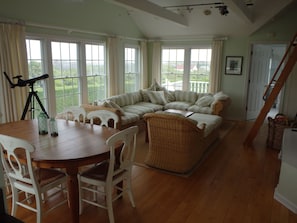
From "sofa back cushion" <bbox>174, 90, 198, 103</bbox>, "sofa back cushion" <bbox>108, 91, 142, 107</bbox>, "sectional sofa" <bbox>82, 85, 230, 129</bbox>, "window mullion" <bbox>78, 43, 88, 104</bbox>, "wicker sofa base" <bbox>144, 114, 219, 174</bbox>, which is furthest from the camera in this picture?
"sofa back cushion" <bbox>174, 90, 198, 103</bbox>

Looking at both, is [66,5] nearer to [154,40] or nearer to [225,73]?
[154,40]

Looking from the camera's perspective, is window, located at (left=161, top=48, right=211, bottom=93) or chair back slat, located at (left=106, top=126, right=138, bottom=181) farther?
window, located at (left=161, top=48, right=211, bottom=93)

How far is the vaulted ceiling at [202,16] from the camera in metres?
4.86

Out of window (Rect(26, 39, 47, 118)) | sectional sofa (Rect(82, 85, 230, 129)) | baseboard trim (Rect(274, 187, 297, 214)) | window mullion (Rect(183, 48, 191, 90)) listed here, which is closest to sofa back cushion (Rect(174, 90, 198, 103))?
sectional sofa (Rect(82, 85, 230, 129))

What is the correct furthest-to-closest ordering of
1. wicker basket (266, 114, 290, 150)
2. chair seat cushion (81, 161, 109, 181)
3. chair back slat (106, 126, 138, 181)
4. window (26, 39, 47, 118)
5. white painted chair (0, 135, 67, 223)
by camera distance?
wicker basket (266, 114, 290, 150) → window (26, 39, 47, 118) → chair seat cushion (81, 161, 109, 181) → chair back slat (106, 126, 138, 181) → white painted chair (0, 135, 67, 223)

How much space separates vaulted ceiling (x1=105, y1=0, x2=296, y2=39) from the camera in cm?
486

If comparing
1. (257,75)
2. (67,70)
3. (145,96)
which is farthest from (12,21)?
(257,75)

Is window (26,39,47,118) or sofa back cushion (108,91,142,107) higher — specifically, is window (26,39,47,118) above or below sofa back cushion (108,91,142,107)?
above

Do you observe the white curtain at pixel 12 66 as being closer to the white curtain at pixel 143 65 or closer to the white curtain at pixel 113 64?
the white curtain at pixel 113 64

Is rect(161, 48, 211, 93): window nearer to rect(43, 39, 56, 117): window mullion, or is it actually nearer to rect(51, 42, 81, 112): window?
rect(51, 42, 81, 112): window

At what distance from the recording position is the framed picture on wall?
649 cm

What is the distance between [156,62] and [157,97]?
1355 millimetres

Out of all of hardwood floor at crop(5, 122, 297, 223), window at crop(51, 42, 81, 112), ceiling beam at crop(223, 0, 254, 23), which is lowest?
hardwood floor at crop(5, 122, 297, 223)

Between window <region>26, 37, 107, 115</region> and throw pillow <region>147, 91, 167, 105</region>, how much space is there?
1.24 meters
